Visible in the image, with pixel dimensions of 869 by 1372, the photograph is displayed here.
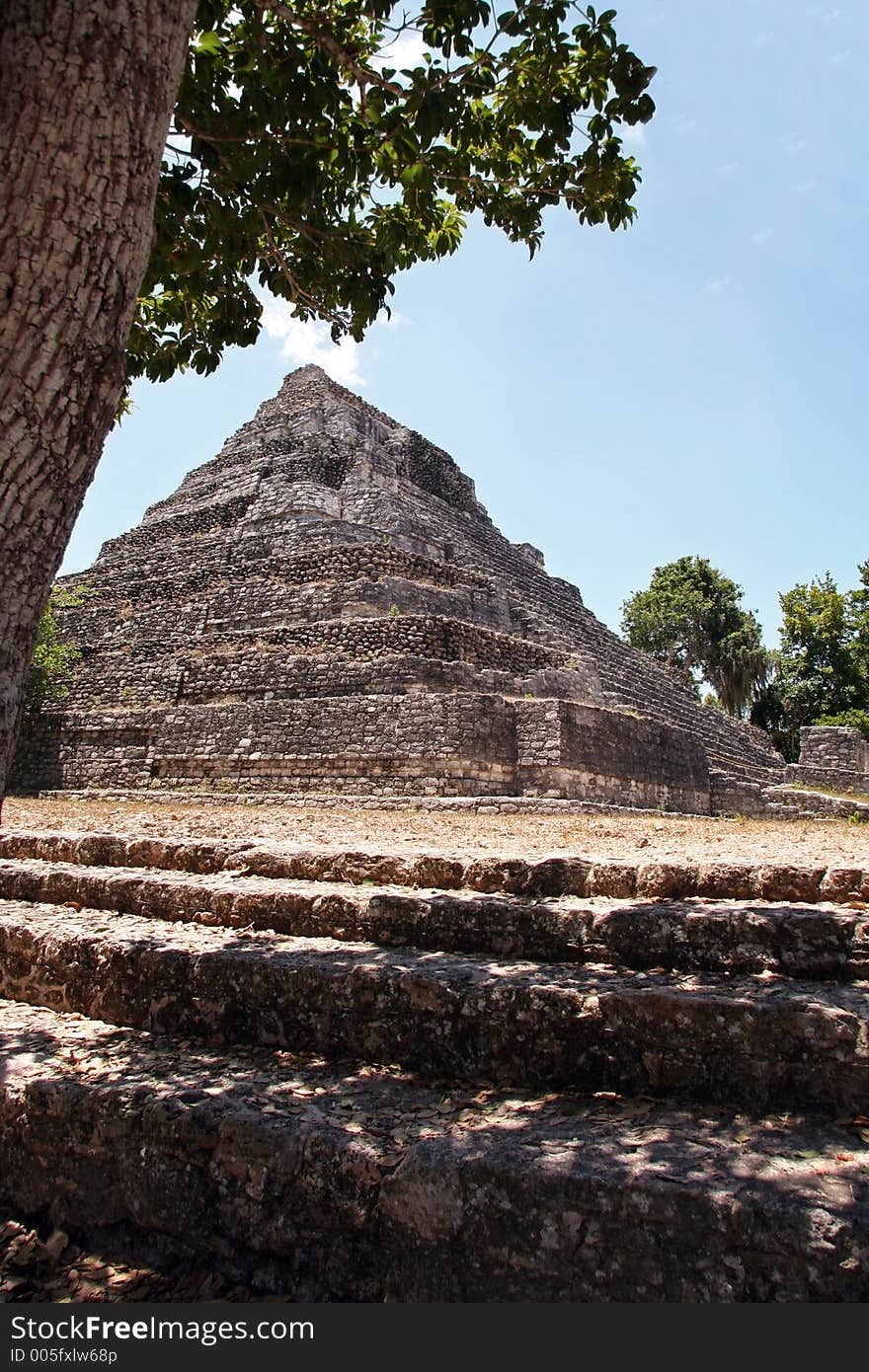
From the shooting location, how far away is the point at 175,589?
17.6m

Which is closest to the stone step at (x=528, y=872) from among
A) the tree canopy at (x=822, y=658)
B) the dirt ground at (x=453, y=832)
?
the dirt ground at (x=453, y=832)

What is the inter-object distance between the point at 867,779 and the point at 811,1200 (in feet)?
73.1

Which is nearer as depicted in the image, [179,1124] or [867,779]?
[179,1124]

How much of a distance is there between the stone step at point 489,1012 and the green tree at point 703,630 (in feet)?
128

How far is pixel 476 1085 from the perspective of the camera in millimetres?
2660

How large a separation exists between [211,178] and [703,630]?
39.8 m

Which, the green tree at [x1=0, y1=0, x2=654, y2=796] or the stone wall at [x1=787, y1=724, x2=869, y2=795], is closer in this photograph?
the green tree at [x1=0, y1=0, x2=654, y2=796]

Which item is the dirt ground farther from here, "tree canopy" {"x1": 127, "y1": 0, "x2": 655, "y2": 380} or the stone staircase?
"tree canopy" {"x1": 127, "y1": 0, "x2": 655, "y2": 380}

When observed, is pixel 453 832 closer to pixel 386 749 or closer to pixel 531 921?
pixel 531 921

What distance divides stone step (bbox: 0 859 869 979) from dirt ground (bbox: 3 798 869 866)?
26.4 inches

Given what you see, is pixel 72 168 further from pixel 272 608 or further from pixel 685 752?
pixel 685 752

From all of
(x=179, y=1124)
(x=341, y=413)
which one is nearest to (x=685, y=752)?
(x=341, y=413)

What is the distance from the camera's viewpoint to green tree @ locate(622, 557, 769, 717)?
131 feet

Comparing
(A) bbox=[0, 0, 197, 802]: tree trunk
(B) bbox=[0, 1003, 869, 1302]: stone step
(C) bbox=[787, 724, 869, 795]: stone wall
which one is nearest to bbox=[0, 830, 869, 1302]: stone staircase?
(B) bbox=[0, 1003, 869, 1302]: stone step
